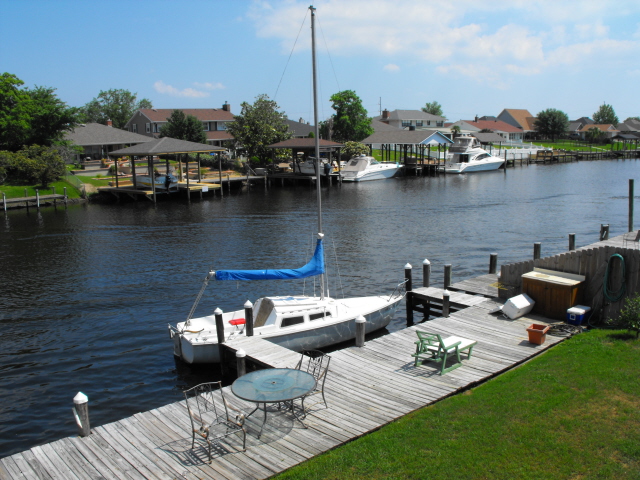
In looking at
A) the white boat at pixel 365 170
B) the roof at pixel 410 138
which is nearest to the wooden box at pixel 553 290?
the white boat at pixel 365 170

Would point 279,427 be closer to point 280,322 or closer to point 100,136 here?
point 280,322

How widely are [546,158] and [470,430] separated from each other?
107291 millimetres

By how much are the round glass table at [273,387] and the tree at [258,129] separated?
2542 inches

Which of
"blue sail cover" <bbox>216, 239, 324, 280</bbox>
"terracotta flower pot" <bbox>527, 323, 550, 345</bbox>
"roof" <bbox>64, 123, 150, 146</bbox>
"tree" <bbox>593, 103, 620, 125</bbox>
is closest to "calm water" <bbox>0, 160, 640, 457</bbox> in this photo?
"blue sail cover" <bbox>216, 239, 324, 280</bbox>

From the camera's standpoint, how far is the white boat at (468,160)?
84.4 metres

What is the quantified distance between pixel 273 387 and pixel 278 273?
692 centimetres

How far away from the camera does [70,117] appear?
63.7 metres

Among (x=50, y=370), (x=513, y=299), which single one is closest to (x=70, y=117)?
(x=50, y=370)

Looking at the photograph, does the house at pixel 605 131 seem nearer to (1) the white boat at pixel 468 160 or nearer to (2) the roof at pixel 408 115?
(2) the roof at pixel 408 115

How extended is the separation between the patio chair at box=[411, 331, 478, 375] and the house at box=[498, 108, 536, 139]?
148324mm

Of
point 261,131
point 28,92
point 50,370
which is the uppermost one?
point 28,92

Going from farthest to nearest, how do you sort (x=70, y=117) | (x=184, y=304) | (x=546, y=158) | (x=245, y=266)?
1. (x=546, y=158)
2. (x=70, y=117)
3. (x=245, y=266)
4. (x=184, y=304)

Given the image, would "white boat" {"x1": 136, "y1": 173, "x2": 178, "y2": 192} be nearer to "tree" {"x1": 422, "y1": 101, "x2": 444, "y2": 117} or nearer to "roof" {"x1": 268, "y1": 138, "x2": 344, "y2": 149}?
"roof" {"x1": 268, "y1": 138, "x2": 344, "y2": 149}

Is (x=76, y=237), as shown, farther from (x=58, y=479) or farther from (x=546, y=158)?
(x=546, y=158)
